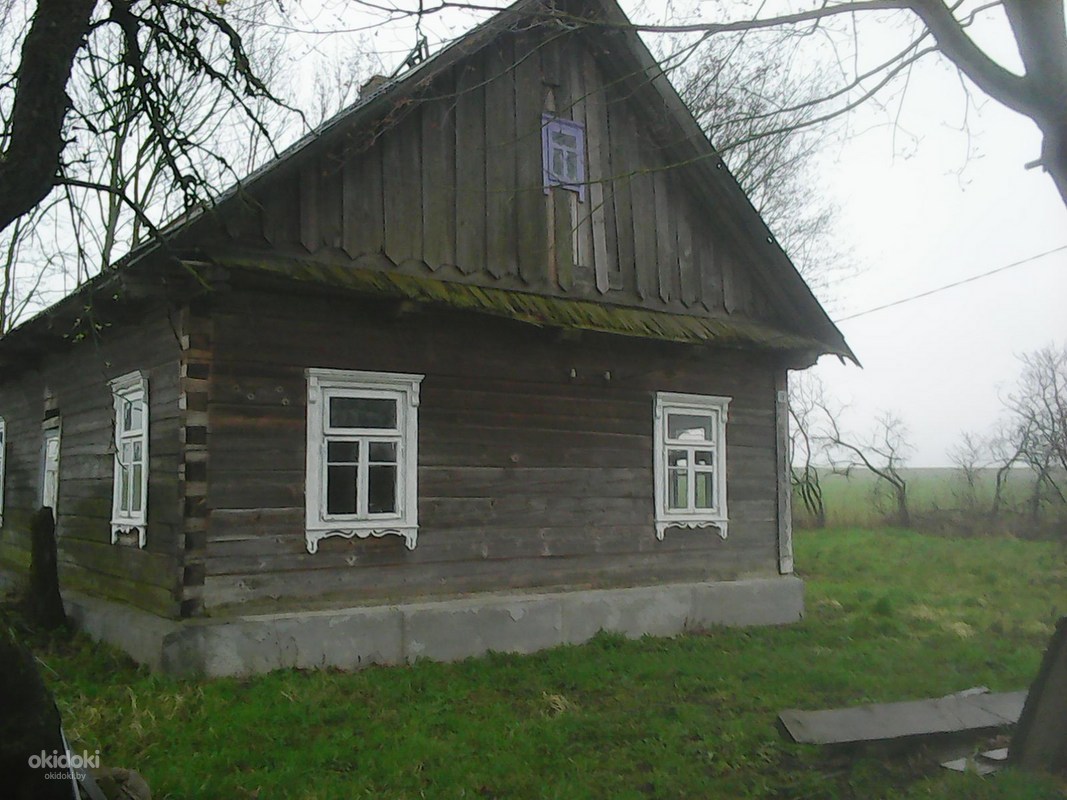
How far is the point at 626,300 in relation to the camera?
423 inches

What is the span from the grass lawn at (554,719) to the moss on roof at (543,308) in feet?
10.8

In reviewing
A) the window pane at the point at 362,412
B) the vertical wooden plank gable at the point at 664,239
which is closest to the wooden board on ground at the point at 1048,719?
the window pane at the point at 362,412

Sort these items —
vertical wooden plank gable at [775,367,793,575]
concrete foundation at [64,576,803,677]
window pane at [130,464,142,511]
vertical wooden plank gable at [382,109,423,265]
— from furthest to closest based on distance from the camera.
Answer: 1. vertical wooden plank gable at [775,367,793,575]
2. window pane at [130,464,142,511]
3. vertical wooden plank gable at [382,109,423,265]
4. concrete foundation at [64,576,803,677]

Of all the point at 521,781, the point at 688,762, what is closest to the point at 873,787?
the point at 688,762

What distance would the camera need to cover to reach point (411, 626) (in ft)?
28.1

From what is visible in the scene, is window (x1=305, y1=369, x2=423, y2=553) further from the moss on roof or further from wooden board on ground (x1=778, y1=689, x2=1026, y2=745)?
wooden board on ground (x1=778, y1=689, x2=1026, y2=745)

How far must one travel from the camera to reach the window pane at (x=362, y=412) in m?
8.59

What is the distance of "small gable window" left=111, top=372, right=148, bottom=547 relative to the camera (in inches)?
342

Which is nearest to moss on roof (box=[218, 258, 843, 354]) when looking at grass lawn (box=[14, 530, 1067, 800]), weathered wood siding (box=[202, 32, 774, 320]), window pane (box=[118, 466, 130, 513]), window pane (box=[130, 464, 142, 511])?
weathered wood siding (box=[202, 32, 774, 320])

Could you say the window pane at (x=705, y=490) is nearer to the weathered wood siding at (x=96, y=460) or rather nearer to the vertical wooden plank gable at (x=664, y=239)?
the vertical wooden plank gable at (x=664, y=239)

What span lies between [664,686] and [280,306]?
15.4 ft

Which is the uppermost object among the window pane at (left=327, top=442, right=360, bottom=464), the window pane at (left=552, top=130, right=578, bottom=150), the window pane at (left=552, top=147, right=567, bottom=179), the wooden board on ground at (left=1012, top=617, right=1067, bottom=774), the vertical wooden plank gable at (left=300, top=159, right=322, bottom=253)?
the window pane at (left=552, top=130, right=578, bottom=150)

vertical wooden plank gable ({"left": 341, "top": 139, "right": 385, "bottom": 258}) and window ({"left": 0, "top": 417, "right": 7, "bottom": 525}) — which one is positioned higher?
vertical wooden plank gable ({"left": 341, "top": 139, "right": 385, "bottom": 258})

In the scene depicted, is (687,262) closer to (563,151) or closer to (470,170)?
(563,151)
